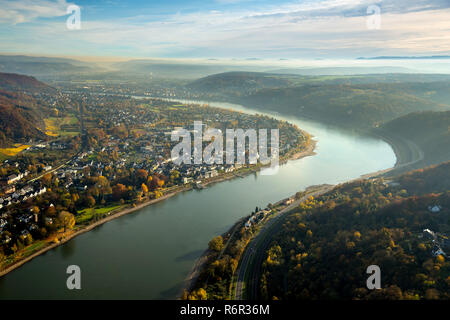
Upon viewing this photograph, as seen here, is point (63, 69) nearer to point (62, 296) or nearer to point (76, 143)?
point (76, 143)

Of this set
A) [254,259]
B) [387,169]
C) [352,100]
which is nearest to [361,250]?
[254,259]

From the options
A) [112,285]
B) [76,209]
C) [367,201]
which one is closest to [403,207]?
[367,201]

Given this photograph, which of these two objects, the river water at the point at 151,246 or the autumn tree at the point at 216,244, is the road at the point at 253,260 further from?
the river water at the point at 151,246

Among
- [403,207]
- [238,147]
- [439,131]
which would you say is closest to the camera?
[403,207]

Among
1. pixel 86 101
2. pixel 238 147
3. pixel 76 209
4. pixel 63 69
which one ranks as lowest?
pixel 76 209

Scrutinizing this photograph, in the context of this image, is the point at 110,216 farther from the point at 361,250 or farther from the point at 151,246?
the point at 361,250
